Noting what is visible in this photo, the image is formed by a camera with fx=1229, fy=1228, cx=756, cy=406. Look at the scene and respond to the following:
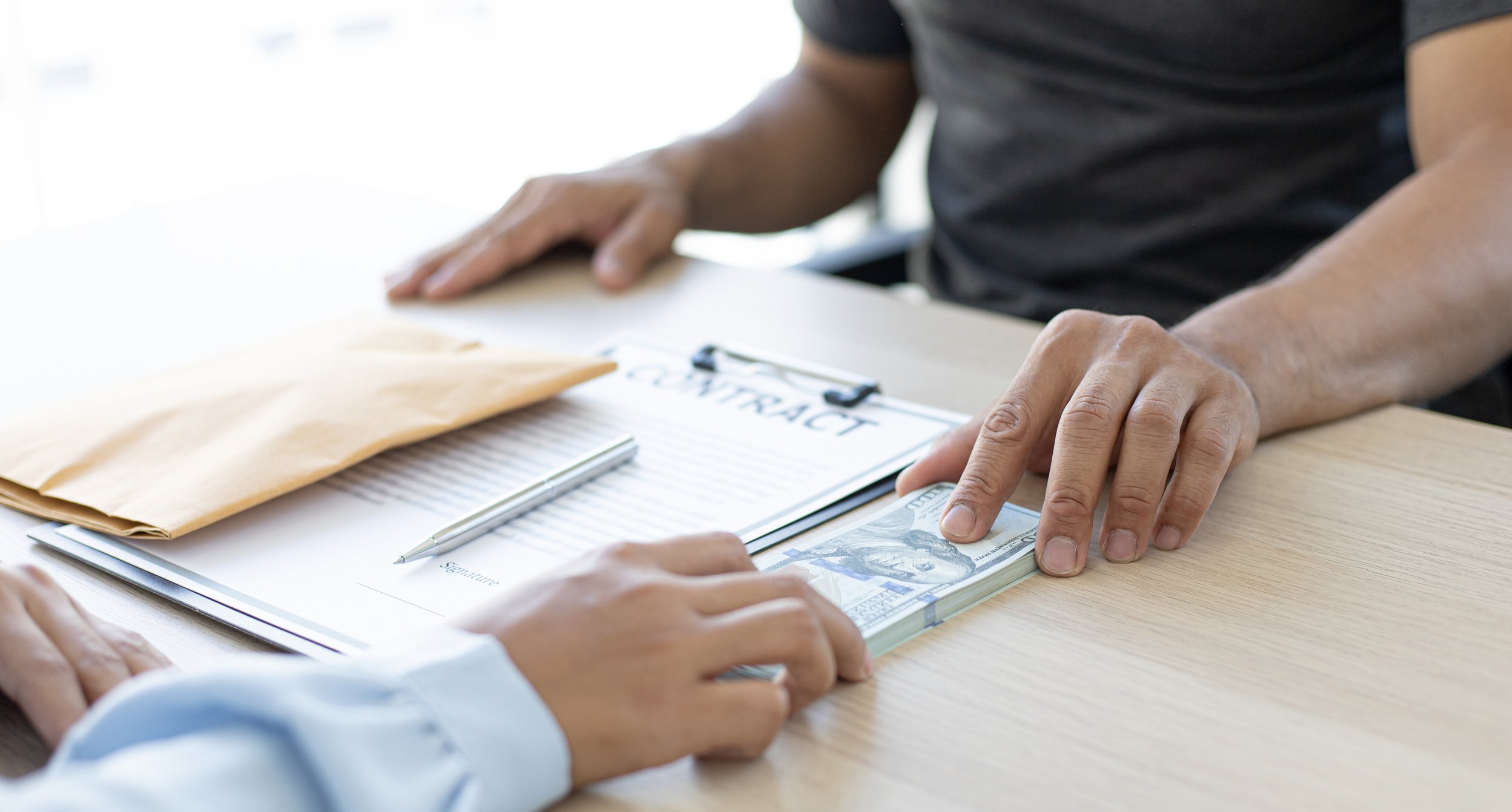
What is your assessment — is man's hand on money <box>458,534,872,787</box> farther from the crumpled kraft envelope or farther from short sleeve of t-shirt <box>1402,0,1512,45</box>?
short sleeve of t-shirt <box>1402,0,1512,45</box>

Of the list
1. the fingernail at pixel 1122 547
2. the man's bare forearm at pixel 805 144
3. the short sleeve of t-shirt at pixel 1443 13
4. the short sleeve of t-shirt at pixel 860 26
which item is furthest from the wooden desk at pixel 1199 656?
the short sleeve of t-shirt at pixel 860 26

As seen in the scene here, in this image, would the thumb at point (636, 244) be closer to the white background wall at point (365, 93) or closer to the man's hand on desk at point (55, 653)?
the man's hand on desk at point (55, 653)

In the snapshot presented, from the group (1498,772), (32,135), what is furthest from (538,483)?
(32,135)

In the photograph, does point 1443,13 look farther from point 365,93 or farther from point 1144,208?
point 365,93

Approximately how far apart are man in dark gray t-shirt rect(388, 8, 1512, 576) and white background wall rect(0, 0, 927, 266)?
2.15 feet

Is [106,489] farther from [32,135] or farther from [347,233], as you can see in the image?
[32,135]

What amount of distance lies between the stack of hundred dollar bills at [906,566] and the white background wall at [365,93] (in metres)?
1.25

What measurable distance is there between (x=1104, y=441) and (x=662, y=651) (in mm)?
259

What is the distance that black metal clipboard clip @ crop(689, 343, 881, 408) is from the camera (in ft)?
2.52

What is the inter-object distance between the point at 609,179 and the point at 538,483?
51 centimetres

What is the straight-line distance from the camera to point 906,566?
57 centimetres

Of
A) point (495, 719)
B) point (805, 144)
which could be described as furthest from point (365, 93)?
point (495, 719)

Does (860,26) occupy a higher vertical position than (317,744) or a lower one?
higher

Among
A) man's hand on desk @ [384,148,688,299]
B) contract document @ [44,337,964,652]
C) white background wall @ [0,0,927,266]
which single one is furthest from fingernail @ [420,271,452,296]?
white background wall @ [0,0,927,266]
